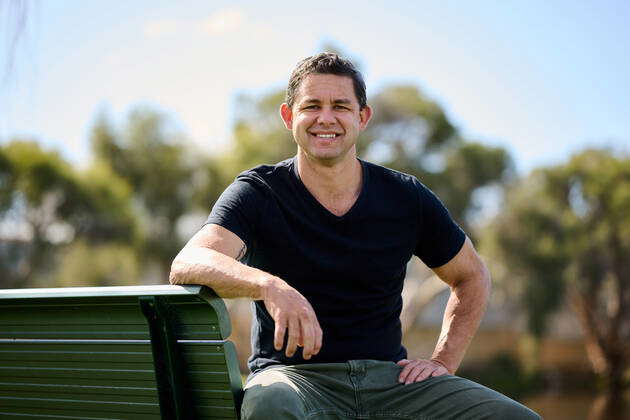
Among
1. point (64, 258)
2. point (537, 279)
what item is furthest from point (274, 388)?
point (537, 279)

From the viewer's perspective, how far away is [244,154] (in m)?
29.5

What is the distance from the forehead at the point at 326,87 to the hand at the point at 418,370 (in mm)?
1067

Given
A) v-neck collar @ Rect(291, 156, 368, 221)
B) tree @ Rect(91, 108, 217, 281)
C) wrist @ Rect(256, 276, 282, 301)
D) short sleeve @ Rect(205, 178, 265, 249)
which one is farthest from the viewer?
tree @ Rect(91, 108, 217, 281)

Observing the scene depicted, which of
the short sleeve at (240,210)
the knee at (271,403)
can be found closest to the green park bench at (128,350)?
the knee at (271,403)

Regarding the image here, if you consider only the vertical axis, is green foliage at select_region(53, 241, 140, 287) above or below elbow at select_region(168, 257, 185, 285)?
below

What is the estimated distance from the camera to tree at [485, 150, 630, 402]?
86.9ft

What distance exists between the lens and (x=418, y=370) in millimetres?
2666

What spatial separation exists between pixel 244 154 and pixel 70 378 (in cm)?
2749

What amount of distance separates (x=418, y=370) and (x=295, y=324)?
788 mm

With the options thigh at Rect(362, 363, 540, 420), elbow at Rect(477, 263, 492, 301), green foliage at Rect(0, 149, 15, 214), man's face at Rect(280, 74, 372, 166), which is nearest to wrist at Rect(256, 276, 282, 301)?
thigh at Rect(362, 363, 540, 420)

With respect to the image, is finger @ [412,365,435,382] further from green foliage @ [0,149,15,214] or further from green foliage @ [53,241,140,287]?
green foliage @ [0,149,15,214]

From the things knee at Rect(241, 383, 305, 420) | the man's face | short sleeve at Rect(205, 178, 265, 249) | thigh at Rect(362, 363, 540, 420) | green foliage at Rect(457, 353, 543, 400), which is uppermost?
the man's face

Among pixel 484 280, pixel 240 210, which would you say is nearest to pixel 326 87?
pixel 240 210

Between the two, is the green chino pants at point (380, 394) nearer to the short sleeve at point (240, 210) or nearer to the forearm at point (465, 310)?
the forearm at point (465, 310)
